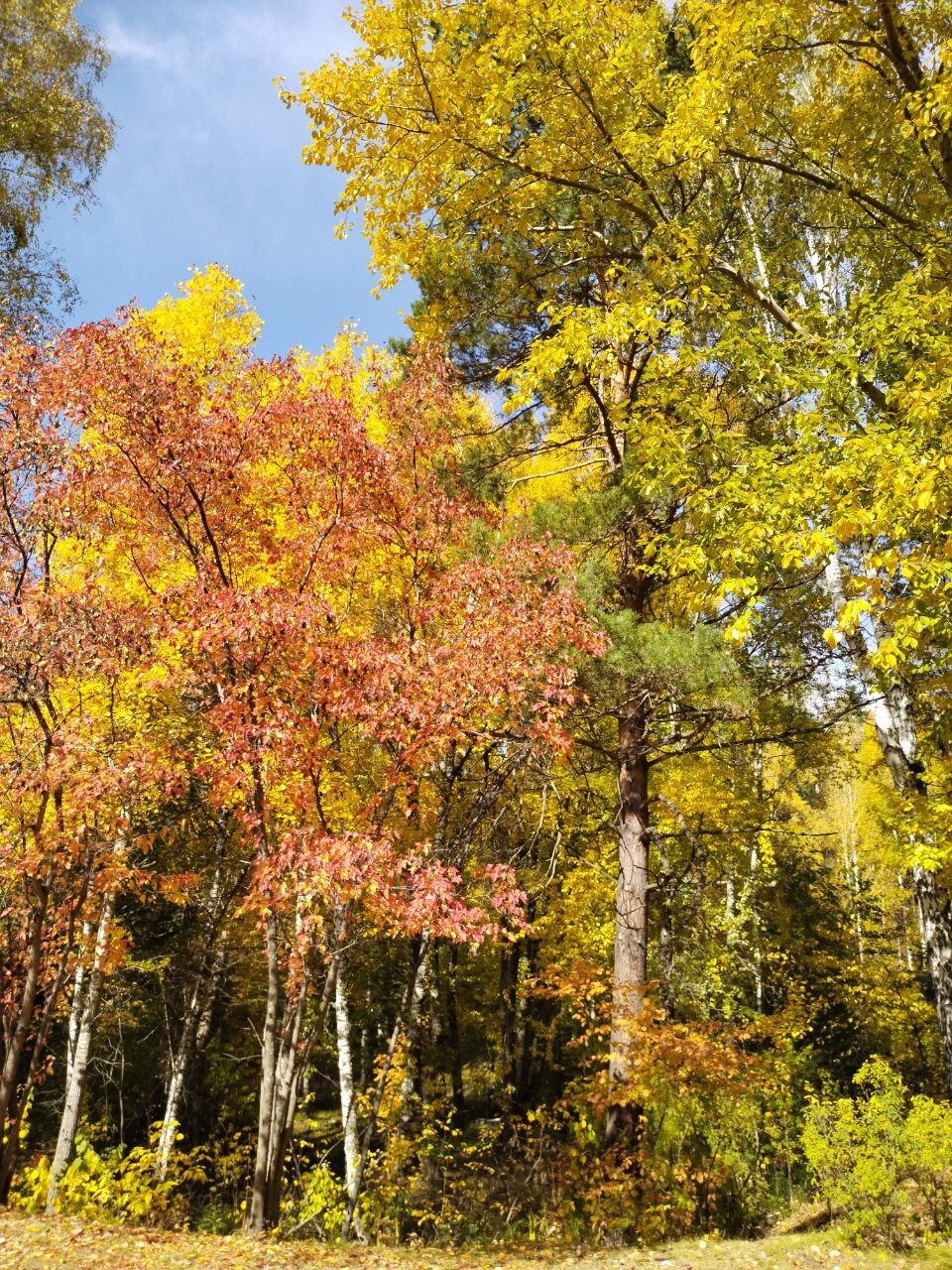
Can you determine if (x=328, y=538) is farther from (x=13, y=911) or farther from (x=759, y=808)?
(x=759, y=808)

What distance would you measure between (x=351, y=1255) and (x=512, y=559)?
5.52 metres

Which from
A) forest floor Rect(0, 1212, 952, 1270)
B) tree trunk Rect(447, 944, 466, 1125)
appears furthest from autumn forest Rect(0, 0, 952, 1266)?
tree trunk Rect(447, 944, 466, 1125)

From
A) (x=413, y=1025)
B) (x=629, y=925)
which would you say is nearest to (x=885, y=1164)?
(x=629, y=925)

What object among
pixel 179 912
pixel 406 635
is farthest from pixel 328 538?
pixel 179 912

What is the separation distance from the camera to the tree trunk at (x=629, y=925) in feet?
24.3

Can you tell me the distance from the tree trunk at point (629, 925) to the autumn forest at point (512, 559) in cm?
5

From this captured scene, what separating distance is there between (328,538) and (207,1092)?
12.7 metres

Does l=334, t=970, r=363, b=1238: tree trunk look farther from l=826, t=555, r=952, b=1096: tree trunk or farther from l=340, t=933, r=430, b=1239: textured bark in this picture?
l=826, t=555, r=952, b=1096: tree trunk

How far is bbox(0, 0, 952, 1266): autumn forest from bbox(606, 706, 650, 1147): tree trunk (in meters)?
0.05

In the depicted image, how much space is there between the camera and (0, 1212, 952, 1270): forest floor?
4.95 m

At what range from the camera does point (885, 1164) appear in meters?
7.49

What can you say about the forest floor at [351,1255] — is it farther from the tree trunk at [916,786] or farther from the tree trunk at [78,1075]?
the tree trunk at [78,1075]

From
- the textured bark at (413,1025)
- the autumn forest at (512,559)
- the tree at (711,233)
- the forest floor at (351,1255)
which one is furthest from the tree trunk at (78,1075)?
the tree at (711,233)

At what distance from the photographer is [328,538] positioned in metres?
6.79
